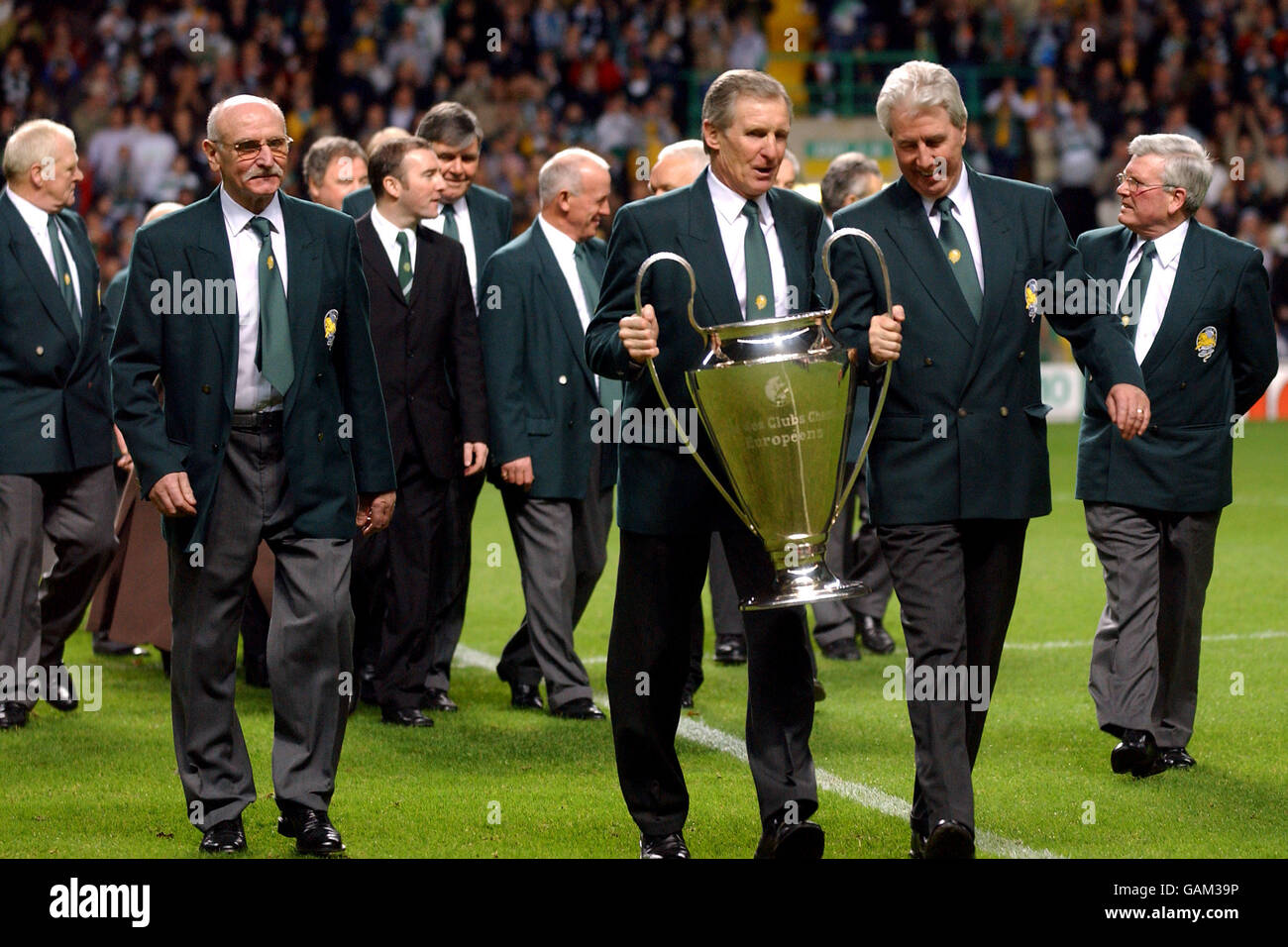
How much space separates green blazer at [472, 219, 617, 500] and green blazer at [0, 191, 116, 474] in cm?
150

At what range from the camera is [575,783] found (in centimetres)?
597

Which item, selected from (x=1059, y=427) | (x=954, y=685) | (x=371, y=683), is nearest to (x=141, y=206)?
(x=1059, y=427)

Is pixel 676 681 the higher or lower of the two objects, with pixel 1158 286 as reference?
lower

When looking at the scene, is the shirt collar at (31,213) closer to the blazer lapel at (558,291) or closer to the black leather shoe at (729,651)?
the blazer lapel at (558,291)

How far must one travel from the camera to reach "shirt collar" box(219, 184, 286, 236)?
5.06m

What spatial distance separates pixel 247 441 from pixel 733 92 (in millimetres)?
1569

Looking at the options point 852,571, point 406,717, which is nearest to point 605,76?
point 852,571

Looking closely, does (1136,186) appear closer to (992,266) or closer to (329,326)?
(992,266)

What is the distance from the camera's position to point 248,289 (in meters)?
5.02

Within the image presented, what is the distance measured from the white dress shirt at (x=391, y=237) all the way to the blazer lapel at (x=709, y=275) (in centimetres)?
259

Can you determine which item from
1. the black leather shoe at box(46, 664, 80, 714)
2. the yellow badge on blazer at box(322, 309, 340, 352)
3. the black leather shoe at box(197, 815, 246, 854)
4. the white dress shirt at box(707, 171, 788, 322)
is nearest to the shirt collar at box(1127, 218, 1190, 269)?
the white dress shirt at box(707, 171, 788, 322)

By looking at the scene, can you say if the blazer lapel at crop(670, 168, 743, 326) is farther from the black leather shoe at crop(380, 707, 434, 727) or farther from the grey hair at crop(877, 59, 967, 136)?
the black leather shoe at crop(380, 707, 434, 727)

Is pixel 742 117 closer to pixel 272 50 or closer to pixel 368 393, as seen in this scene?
pixel 368 393
